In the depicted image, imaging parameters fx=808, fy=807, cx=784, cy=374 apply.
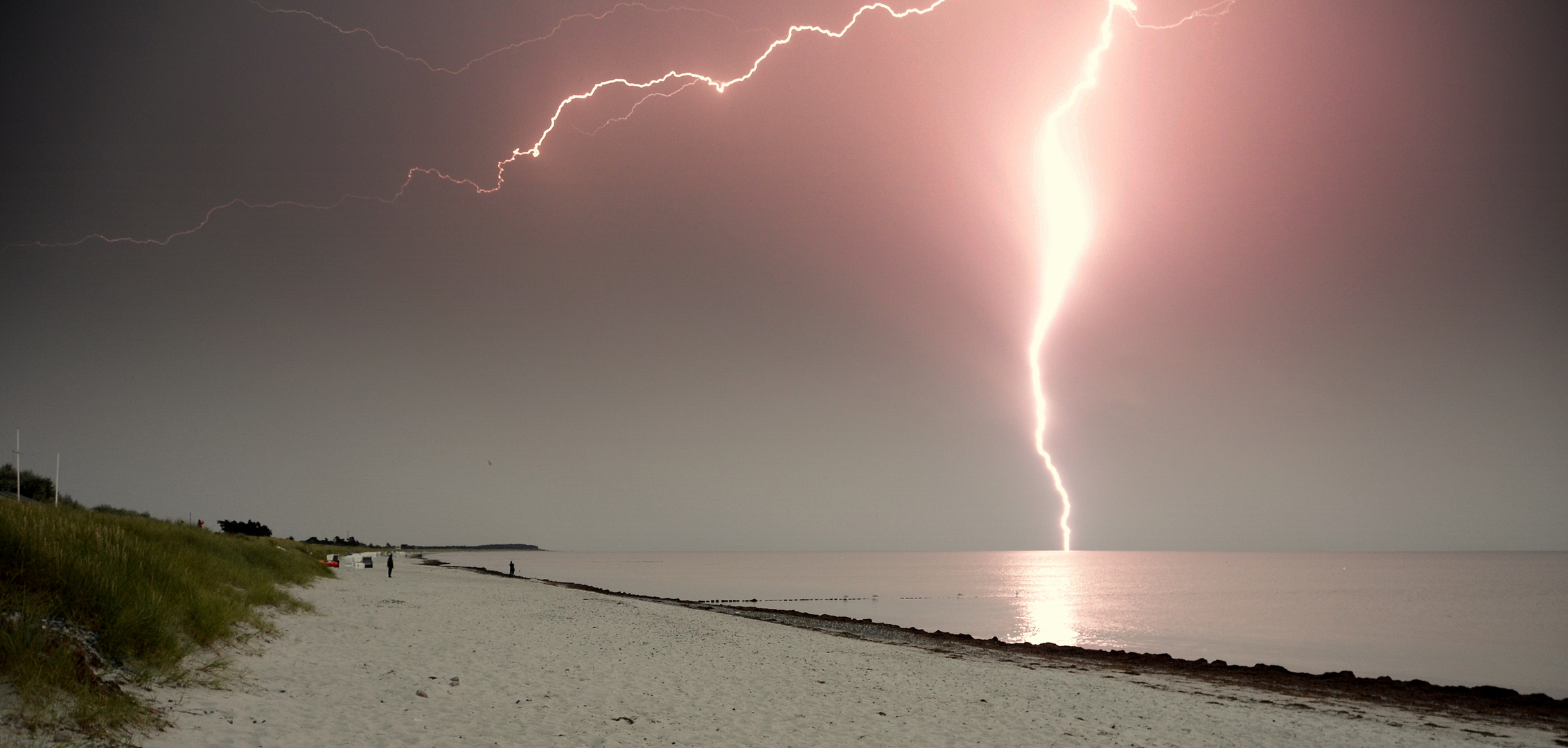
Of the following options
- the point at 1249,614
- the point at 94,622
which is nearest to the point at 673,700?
the point at 94,622

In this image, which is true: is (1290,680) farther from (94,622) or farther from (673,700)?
(94,622)

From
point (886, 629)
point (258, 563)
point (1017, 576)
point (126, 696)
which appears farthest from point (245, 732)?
point (1017, 576)

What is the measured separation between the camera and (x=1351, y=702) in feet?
62.2

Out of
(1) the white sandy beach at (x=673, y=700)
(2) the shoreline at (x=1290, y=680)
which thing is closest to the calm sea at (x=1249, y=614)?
(2) the shoreline at (x=1290, y=680)

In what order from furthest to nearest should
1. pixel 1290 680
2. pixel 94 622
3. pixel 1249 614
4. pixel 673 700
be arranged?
pixel 1249 614 < pixel 1290 680 < pixel 673 700 < pixel 94 622

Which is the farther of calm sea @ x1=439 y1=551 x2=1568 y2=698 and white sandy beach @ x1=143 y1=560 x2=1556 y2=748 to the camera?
calm sea @ x1=439 y1=551 x2=1568 y2=698

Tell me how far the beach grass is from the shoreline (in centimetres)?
2033

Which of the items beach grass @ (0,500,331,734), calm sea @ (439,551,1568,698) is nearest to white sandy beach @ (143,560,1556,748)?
beach grass @ (0,500,331,734)

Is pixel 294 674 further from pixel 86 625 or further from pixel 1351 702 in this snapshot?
pixel 1351 702

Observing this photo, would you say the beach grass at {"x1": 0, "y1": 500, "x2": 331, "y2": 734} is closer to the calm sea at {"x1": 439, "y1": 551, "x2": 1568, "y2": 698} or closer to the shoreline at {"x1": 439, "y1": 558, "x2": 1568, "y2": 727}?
the shoreline at {"x1": 439, "y1": 558, "x2": 1568, "y2": 727}

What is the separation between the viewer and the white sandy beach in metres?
9.34

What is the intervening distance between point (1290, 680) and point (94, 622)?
26.5 meters

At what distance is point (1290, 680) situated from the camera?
2275 centimetres

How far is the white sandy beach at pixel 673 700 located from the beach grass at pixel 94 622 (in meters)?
0.47
